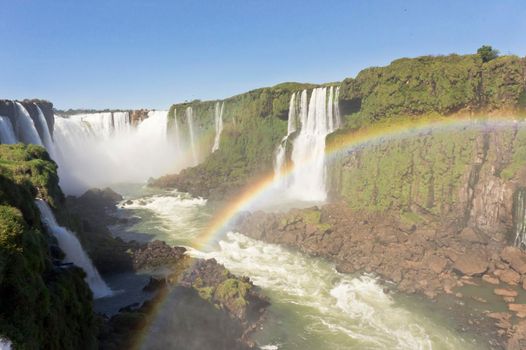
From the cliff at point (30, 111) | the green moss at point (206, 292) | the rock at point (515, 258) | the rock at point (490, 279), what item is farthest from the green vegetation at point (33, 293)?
the cliff at point (30, 111)

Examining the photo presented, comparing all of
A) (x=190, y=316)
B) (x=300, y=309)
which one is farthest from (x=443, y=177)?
(x=190, y=316)

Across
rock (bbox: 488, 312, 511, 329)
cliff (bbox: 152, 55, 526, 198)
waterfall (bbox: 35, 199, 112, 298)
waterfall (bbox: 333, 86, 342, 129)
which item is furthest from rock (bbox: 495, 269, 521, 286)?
waterfall (bbox: 35, 199, 112, 298)

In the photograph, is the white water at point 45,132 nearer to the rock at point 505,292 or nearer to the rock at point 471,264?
the rock at point 471,264

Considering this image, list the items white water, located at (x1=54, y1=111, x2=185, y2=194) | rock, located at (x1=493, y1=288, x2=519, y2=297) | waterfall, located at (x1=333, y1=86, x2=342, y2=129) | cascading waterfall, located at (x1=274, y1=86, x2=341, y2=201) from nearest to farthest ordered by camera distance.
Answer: rock, located at (x1=493, y1=288, x2=519, y2=297), waterfall, located at (x1=333, y1=86, x2=342, y2=129), cascading waterfall, located at (x1=274, y1=86, x2=341, y2=201), white water, located at (x1=54, y1=111, x2=185, y2=194)

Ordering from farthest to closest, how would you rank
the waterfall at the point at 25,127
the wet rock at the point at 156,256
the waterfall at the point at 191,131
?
the waterfall at the point at 191,131, the waterfall at the point at 25,127, the wet rock at the point at 156,256

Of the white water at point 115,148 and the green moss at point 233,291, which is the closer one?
the green moss at point 233,291

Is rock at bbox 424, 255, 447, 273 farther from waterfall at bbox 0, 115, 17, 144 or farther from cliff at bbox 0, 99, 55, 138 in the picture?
cliff at bbox 0, 99, 55, 138

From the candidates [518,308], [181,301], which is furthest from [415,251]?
[181,301]

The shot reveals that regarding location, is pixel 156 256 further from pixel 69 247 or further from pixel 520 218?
pixel 520 218

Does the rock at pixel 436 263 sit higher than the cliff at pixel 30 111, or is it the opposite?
the cliff at pixel 30 111
